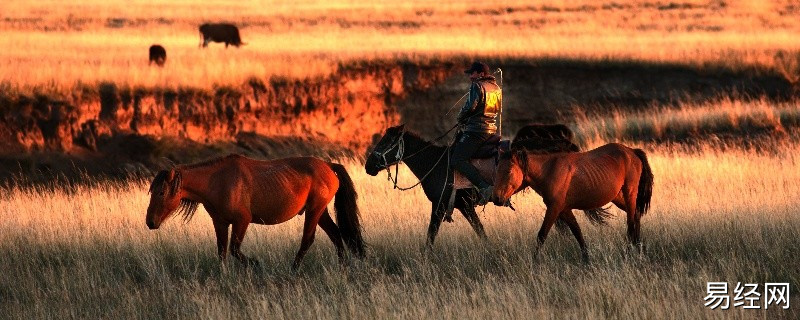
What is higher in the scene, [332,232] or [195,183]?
[195,183]

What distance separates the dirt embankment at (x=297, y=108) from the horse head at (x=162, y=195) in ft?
36.3

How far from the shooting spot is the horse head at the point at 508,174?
36.7 feet

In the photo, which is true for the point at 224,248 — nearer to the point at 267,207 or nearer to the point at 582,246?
the point at 267,207

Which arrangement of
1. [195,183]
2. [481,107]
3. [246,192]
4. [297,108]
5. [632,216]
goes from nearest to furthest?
[195,183] → [246,192] → [481,107] → [632,216] → [297,108]

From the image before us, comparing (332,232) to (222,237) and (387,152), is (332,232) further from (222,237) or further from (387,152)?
(222,237)

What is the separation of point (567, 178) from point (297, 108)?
1825 centimetres

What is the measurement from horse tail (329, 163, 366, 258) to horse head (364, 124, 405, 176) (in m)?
0.58

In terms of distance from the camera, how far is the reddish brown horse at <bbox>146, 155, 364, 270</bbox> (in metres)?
10.4

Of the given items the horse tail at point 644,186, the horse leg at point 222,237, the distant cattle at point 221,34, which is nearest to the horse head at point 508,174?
the horse tail at point 644,186

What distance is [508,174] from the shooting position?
11.2m

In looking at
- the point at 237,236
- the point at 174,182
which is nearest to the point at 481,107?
the point at 237,236

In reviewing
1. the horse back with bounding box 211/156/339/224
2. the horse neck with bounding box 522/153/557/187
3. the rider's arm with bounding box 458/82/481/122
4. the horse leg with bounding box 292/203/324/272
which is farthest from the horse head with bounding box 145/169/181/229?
the horse neck with bounding box 522/153/557/187

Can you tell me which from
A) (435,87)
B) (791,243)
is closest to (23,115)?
(435,87)

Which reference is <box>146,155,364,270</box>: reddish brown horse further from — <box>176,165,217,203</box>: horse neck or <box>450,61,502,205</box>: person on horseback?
<box>450,61,502,205</box>: person on horseback
